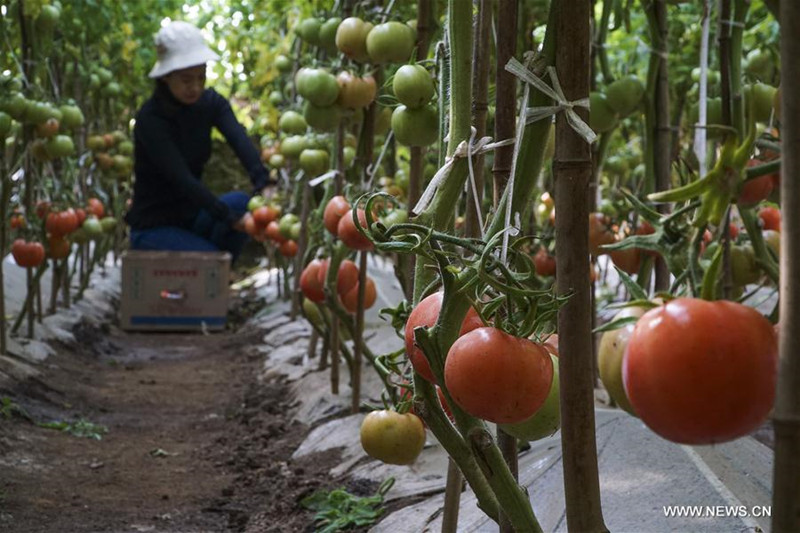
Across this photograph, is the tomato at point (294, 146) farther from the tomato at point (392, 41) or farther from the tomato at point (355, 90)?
the tomato at point (392, 41)

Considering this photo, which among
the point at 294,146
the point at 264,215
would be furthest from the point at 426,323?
the point at 264,215

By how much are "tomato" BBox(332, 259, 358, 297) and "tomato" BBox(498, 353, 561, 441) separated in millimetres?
1899

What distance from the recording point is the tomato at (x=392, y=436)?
1763 millimetres

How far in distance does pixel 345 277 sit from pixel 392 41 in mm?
1035

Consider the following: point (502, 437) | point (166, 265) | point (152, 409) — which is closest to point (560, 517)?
point (502, 437)

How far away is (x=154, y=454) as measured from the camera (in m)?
3.37

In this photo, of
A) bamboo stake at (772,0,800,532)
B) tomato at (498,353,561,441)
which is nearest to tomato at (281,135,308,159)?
tomato at (498,353,561,441)

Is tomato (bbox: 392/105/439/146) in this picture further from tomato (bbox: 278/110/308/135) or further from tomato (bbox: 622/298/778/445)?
tomato (bbox: 278/110/308/135)

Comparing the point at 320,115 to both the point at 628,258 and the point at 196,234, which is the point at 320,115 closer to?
the point at 628,258

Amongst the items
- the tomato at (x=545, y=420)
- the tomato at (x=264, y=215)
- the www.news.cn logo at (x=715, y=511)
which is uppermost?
the tomato at (x=545, y=420)

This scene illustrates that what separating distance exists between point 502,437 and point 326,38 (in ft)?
6.09

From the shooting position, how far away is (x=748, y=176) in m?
0.72

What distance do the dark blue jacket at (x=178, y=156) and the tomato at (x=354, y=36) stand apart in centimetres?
359

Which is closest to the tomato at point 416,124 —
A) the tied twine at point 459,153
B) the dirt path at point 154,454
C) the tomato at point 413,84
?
the tomato at point 413,84
